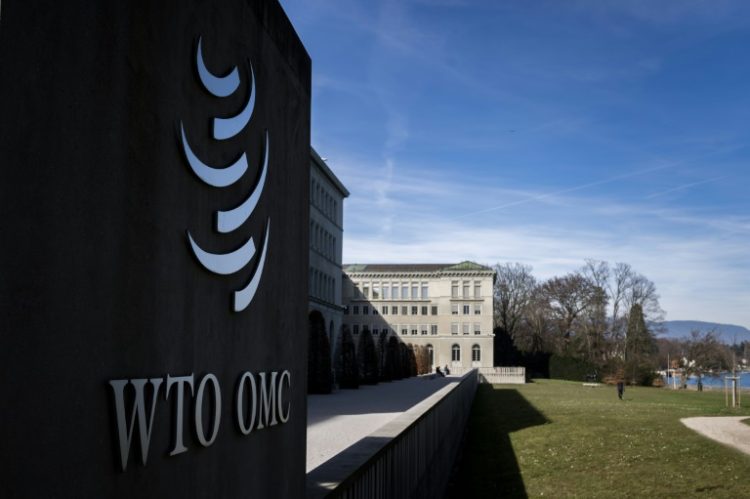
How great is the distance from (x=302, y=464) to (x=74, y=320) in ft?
10.1

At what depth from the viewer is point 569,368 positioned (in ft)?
272

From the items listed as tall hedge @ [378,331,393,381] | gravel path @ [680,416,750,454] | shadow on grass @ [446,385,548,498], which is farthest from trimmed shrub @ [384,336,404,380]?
gravel path @ [680,416,750,454]

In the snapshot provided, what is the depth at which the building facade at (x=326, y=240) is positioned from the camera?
58375mm

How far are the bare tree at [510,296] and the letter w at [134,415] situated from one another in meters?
96.2

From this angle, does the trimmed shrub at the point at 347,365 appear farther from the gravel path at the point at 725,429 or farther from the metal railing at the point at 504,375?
the metal railing at the point at 504,375

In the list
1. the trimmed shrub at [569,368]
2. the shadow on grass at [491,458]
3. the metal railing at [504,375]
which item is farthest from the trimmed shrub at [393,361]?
the trimmed shrub at [569,368]

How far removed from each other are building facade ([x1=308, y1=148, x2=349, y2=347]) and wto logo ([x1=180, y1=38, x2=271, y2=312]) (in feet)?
167

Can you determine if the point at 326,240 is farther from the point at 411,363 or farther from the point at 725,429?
the point at 725,429

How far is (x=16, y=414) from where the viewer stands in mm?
2273

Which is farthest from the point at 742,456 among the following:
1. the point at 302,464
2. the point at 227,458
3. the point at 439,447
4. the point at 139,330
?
the point at 139,330

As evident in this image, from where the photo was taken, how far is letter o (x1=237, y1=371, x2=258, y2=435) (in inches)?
159

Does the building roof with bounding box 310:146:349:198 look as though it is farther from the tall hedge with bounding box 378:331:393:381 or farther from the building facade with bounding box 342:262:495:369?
the building facade with bounding box 342:262:495:369

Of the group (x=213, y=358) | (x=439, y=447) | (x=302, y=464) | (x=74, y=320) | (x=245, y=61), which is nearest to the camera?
(x=74, y=320)

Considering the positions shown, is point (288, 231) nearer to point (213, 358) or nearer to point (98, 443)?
point (213, 358)
